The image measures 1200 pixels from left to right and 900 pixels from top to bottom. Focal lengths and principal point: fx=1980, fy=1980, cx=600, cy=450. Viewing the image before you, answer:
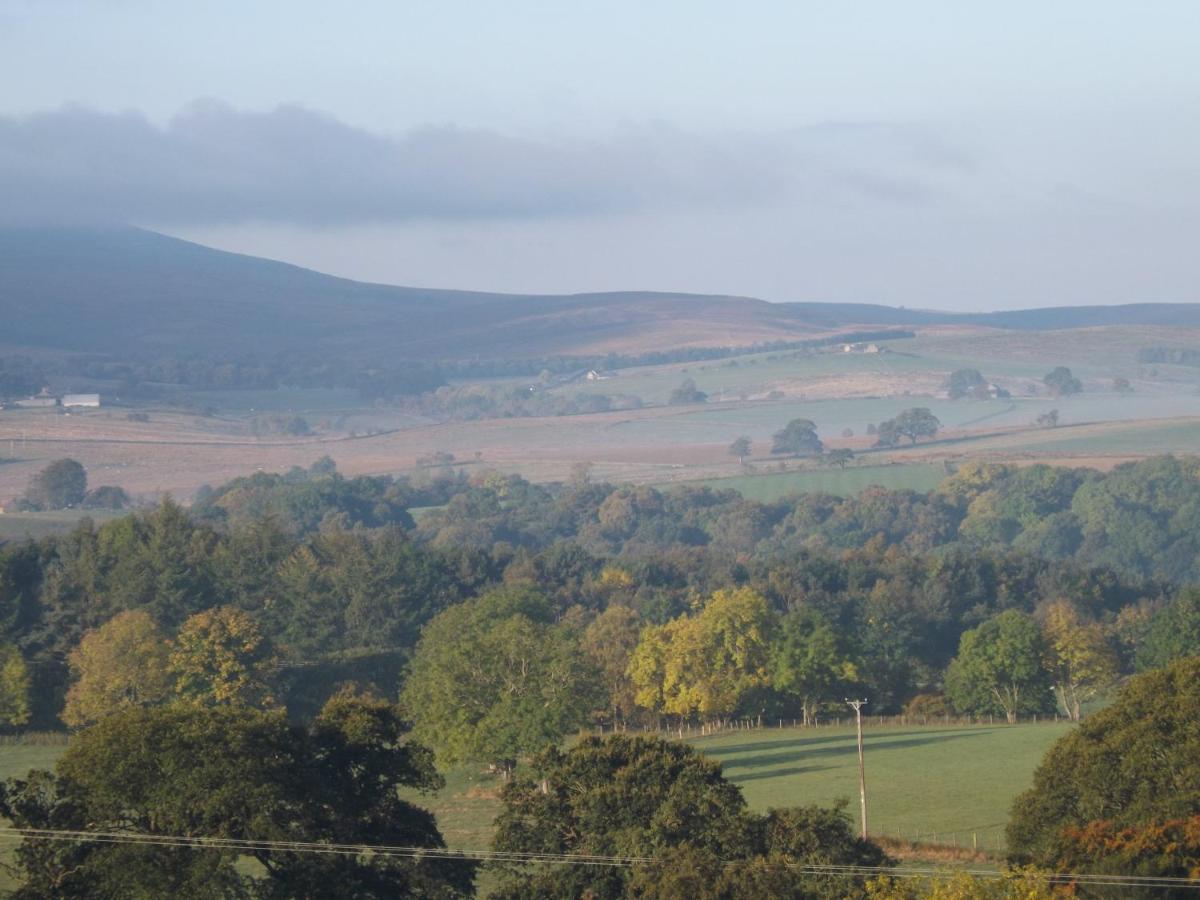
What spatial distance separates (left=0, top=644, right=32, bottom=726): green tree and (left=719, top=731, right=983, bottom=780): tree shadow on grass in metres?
29.1

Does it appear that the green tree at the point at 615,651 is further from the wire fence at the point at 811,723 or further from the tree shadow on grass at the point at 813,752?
the tree shadow on grass at the point at 813,752

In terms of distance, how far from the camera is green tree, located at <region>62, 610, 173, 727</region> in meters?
75.6

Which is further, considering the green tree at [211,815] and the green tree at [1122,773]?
the green tree at [1122,773]

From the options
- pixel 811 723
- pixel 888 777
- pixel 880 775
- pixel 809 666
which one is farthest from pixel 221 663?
pixel 888 777

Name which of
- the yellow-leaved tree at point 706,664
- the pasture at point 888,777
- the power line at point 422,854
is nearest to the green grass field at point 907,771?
the pasture at point 888,777

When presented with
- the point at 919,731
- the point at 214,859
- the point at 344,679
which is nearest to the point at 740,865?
the point at 214,859

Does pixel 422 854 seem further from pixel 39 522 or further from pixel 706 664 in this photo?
pixel 39 522

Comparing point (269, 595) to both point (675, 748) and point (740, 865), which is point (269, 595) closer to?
point (675, 748)

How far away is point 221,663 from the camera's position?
7700cm

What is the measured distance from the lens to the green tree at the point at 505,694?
60.8 m

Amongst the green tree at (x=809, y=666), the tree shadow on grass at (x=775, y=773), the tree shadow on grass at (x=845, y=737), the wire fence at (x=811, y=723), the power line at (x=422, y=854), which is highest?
the power line at (x=422, y=854)

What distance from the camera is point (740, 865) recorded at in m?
32.5

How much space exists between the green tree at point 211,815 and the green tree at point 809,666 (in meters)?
41.7

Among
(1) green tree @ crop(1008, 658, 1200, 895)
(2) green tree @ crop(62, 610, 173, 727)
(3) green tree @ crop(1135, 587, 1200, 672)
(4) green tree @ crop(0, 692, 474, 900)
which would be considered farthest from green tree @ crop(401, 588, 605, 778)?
(3) green tree @ crop(1135, 587, 1200, 672)
